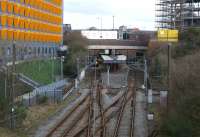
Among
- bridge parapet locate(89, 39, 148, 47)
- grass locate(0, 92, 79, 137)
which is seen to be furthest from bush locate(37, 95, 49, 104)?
bridge parapet locate(89, 39, 148, 47)

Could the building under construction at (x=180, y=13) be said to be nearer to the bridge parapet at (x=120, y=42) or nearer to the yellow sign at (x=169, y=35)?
the bridge parapet at (x=120, y=42)

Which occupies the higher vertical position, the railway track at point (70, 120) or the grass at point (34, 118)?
the grass at point (34, 118)

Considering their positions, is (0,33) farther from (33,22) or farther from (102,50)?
(102,50)

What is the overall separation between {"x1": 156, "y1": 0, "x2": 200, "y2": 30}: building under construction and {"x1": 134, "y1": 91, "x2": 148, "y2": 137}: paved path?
51.5 m

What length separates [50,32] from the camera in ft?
300

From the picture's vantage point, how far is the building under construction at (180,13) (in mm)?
101750

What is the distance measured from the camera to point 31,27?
3056 inches

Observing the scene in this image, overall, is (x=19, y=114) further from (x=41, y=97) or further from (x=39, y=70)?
(x=39, y=70)

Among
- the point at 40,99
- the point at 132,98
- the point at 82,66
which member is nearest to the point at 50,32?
the point at 82,66

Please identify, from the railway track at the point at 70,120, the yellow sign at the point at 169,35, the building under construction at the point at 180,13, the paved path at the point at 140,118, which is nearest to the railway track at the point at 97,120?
the railway track at the point at 70,120

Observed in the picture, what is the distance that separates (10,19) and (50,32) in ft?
84.7

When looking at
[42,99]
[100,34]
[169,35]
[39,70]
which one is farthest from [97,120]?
[100,34]

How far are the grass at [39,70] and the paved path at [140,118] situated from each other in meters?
11.3

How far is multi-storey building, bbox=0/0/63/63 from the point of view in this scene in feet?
205
